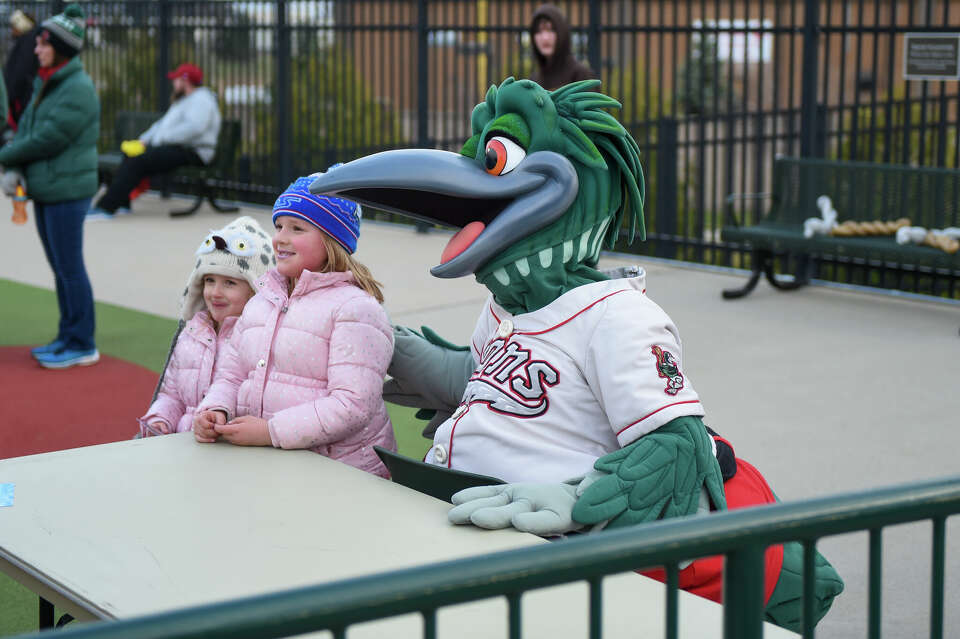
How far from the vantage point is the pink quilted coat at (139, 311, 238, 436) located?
388 centimetres

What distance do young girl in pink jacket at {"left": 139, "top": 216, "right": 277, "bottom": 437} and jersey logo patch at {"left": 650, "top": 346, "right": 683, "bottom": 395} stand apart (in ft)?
5.39

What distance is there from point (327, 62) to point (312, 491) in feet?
36.1

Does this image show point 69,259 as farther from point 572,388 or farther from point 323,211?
point 572,388

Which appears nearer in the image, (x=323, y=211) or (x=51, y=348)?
(x=323, y=211)

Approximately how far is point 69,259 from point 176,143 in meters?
6.37

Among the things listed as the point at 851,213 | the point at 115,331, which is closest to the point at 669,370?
the point at 115,331

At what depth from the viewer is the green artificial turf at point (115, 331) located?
5.96 meters

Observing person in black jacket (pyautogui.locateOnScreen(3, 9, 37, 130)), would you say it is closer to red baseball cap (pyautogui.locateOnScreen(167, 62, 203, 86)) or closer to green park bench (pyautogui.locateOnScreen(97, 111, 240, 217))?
red baseball cap (pyautogui.locateOnScreen(167, 62, 203, 86))

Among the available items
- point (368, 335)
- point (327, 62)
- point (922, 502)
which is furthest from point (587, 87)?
point (327, 62)

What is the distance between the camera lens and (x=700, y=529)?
1645mm

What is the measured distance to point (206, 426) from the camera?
10.3 feet

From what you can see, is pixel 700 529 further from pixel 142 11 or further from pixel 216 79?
pixel 142 11

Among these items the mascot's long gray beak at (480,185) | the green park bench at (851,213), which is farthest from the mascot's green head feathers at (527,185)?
the green park bench at (851,213)

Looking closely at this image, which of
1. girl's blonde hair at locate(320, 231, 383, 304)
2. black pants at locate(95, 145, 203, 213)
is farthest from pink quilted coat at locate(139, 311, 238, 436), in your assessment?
black pants at locate(95, 145, 203, 213)
